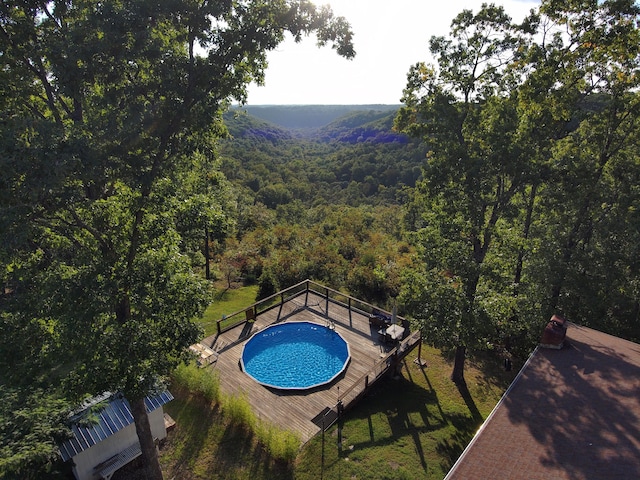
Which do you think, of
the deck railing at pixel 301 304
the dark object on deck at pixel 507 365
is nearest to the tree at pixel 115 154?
the deck railing at pixel 301 304

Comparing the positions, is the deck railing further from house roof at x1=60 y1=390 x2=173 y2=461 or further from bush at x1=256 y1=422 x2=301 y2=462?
bush at x1=256 y1=422 x2=301 y2=462

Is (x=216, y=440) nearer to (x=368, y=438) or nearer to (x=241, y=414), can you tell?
(x=241, y=414)

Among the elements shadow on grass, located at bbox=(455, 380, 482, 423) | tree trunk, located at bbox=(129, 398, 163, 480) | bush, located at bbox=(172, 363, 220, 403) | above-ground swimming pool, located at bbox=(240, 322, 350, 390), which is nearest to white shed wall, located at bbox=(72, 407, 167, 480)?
tree trunk, located at bbox=(129, 398, 163, 480)

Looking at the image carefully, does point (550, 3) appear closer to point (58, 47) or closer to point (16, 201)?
point (58, 47)

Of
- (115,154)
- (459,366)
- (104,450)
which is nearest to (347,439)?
(459,366)

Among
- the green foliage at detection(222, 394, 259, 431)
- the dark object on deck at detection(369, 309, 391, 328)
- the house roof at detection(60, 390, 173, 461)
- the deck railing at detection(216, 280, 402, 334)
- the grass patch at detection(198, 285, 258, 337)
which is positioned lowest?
the grass patch at detection(198, 285, 258, 337)

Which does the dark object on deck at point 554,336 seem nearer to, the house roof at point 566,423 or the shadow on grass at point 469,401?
the house roof at point 566,423
